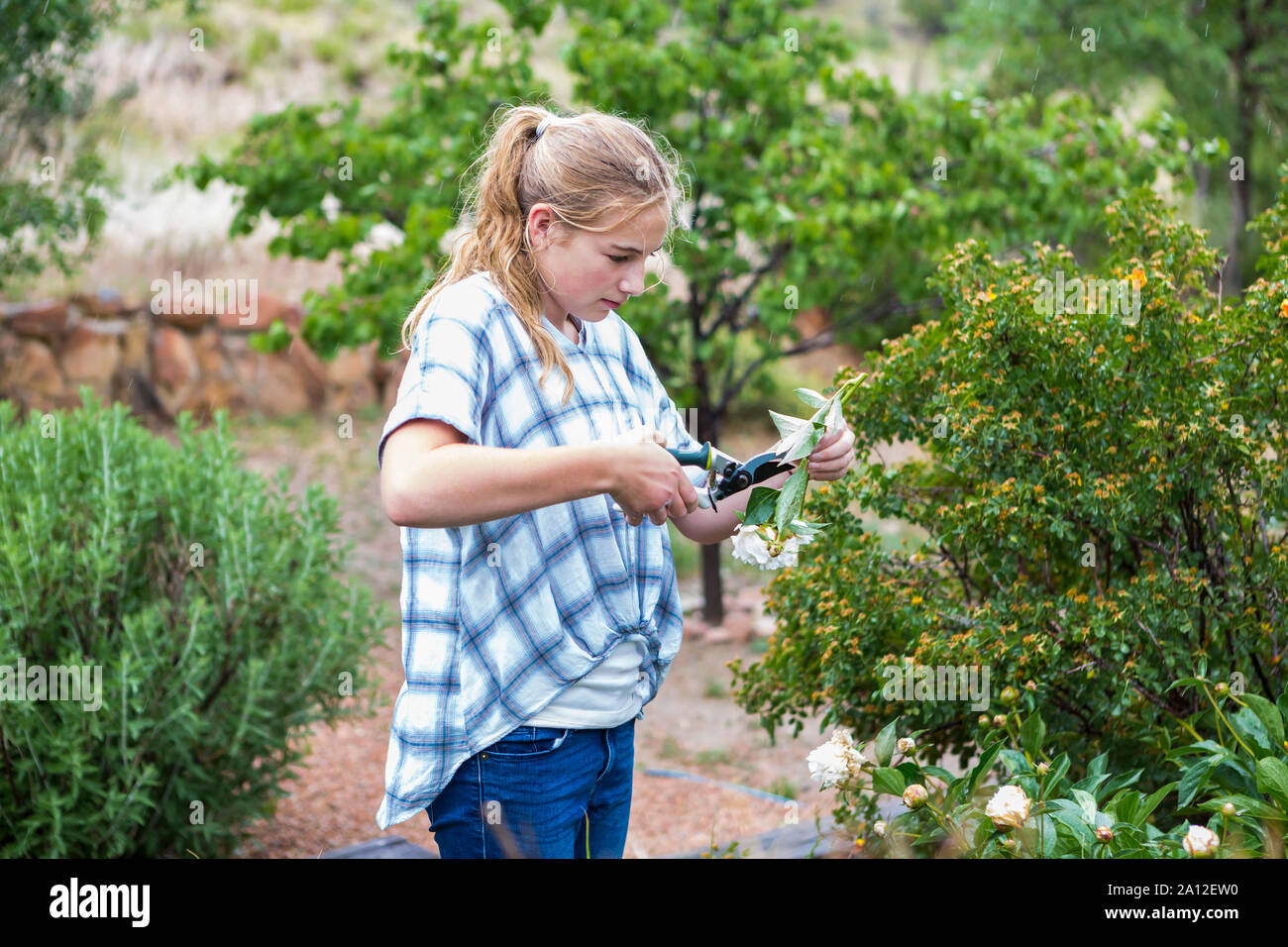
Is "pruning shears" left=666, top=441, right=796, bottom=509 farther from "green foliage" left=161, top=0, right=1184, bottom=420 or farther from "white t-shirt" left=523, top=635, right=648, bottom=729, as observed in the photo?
"green foliage" left=161, top=0, right=1184, bottom=420

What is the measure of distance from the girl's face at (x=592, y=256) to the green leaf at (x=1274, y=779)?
4.61ft

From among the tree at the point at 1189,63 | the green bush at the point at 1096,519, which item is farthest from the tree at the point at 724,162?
the tree at the point at 1189,63

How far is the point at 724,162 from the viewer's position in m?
6.21

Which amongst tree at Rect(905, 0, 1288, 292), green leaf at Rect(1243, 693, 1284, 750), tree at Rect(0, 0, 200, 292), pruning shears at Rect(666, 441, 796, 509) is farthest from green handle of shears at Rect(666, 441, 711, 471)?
tree at Rect(905, 0, 1288, 292)

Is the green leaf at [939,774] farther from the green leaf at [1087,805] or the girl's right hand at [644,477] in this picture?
the girl's right hand at [644,477]

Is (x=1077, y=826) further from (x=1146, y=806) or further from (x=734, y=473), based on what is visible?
(x=734, y=473)

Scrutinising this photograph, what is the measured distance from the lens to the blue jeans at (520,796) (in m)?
1.89

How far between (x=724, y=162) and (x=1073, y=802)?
4.66m

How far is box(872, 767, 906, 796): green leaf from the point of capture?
221cm

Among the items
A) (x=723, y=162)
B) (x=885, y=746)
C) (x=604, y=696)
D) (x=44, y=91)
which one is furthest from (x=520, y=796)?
(x=44, y=91)

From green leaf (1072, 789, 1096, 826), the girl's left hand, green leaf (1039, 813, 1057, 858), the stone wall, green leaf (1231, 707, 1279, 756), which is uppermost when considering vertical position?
the girl's left hand

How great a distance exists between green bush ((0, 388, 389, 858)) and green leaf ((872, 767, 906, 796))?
235 cm
